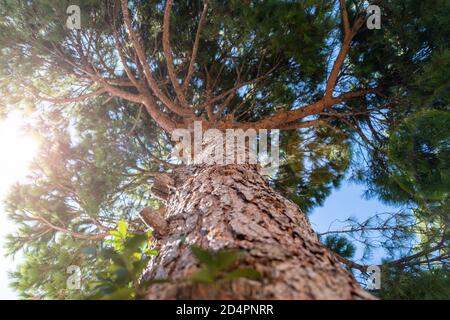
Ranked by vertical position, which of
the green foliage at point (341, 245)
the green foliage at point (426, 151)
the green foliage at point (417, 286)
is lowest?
the green foliage at point (417, 286)


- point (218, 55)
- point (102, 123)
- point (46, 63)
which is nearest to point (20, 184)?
point (102, 123)

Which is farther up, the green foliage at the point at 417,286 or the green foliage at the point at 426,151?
the green foliage at the point at 426,151

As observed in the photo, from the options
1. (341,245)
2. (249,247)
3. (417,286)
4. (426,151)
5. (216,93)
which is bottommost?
(417,286)

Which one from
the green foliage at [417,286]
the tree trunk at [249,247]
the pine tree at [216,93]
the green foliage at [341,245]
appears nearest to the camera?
the tree trunk at [249,247]

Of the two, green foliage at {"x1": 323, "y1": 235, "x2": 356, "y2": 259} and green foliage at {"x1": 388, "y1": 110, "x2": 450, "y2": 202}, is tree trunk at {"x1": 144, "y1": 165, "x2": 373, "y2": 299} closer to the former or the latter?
green foliage at {"x1": 388, "y1": 110, "x2": 450, "y2": 202}

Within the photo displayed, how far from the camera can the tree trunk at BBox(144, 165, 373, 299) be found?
74 centimetres

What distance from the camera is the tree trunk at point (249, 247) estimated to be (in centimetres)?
74

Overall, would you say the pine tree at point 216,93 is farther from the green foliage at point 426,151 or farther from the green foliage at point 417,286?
the green foliage at point 417,286

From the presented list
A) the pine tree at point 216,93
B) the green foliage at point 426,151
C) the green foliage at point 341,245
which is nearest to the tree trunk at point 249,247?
the pine tree at point 216,93

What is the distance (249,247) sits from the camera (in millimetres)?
949

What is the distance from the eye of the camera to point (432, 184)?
8.64 ft

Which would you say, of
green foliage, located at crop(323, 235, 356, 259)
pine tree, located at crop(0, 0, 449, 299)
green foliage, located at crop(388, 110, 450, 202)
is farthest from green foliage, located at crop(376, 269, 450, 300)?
green foliage, located at crop(388, 110, 450, 202)

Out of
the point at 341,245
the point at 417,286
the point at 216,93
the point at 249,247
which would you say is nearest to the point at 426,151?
the point at 417,286

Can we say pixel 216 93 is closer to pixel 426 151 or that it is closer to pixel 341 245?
pixel 341 245
